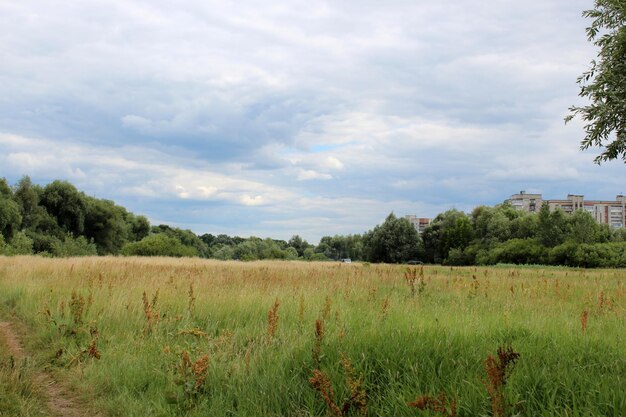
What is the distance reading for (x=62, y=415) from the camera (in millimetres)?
4980

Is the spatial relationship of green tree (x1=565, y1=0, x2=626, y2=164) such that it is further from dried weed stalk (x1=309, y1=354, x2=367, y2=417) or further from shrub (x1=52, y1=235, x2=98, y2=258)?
shrub (x1=52, y1=235, x2=98, y2=258)

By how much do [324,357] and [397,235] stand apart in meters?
88.8

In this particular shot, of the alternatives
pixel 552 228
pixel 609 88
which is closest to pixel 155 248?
pixel 552 228

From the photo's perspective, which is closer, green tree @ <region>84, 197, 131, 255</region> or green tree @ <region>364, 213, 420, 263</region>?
green tree @ <region>84, 197, 131, 255</region>

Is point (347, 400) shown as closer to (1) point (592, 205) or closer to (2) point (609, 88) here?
(2) point (609, 88)

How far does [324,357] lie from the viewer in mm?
5203

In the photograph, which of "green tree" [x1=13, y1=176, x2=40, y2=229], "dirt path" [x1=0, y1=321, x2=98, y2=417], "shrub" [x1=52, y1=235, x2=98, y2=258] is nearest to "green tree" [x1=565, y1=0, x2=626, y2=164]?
"dirt path" [x1=0, y1=321, x2=98, y2=417]

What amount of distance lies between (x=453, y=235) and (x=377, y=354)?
8868 cm

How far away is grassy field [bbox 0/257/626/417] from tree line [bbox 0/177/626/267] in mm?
41934

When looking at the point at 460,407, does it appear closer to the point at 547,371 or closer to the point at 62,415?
the point at 547,371

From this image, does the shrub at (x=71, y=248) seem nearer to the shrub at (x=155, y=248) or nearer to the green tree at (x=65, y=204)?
the shrub at (x=155, y=248)

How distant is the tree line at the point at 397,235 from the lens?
5713cm

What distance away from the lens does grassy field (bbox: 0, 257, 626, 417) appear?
408 centimetres

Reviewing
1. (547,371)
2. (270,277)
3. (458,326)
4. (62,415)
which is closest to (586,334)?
(458,326)
